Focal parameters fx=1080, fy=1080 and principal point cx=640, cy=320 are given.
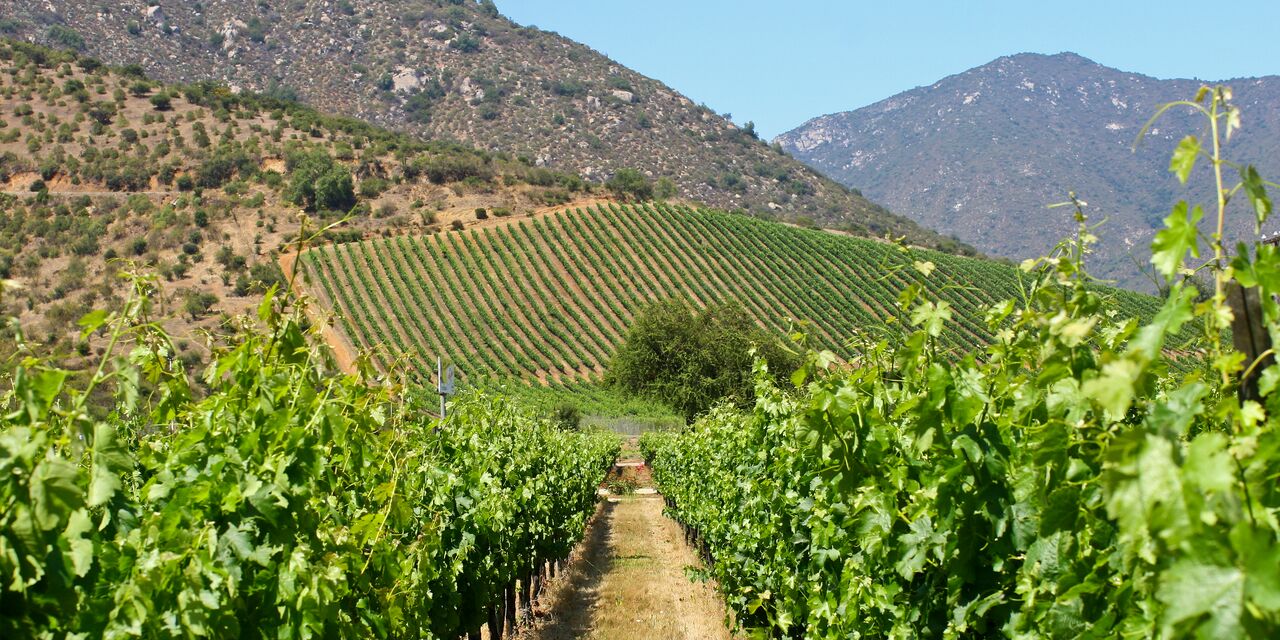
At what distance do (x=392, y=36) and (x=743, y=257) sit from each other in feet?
287

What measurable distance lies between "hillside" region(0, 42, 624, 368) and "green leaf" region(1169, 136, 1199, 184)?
48562mm

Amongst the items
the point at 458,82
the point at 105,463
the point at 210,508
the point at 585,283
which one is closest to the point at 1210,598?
the point at 105,463

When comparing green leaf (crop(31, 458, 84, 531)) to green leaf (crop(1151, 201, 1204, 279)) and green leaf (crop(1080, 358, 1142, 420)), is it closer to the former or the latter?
green leaf (crop(1080, 358, 1142, 420))

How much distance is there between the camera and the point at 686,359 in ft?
166

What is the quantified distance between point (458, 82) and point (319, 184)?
69634 mm

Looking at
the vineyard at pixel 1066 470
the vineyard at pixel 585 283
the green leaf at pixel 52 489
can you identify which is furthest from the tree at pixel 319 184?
the green leaf at pixel 52 489

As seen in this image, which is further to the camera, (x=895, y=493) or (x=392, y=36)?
(x=392, y=36)

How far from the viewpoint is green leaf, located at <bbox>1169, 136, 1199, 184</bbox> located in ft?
5.65

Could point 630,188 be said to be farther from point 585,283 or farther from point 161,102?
point 161,102

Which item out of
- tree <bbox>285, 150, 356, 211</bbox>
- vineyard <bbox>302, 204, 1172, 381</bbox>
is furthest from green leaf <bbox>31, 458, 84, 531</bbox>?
tree <bbox>285, 150, 356, 211</bbox>

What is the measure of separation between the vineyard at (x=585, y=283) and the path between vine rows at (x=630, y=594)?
33.4 m

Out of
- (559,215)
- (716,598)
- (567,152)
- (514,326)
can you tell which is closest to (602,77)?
(567,152)

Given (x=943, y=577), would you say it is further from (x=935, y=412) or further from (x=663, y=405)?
(x=663, y=405)

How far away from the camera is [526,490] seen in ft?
30.5
